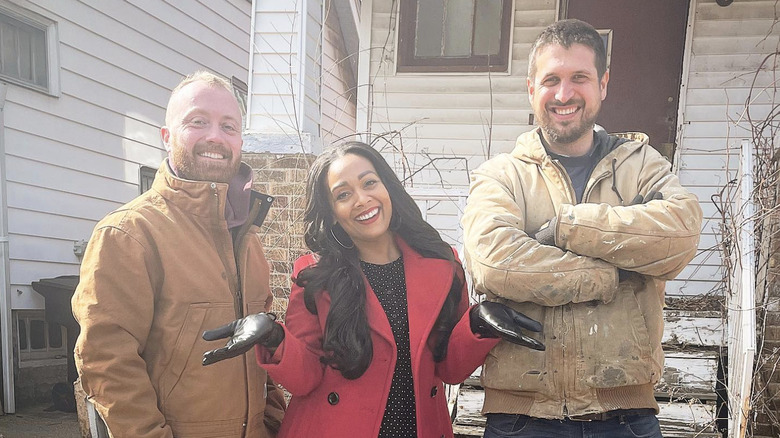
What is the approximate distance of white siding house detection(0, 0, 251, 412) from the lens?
18.8 feet

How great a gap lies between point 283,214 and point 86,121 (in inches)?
141

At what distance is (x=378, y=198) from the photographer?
2.09 meters

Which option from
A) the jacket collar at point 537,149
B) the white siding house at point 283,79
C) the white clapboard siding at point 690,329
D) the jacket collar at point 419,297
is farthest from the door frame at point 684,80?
the jacket collar at point 419,297

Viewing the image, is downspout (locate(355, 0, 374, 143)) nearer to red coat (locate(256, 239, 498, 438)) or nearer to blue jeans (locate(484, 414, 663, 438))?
red coat (locate(256, 239, 498, 438))

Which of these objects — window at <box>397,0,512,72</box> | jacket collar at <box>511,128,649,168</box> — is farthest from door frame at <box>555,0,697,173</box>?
jacket collar at <box>511,128,649,168</box>

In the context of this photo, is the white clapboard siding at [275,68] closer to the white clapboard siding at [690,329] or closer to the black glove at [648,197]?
the white clapboard siding at [690,329]

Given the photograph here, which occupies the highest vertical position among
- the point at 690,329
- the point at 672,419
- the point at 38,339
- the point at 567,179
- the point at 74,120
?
the point at 74,120

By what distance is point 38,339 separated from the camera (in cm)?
603

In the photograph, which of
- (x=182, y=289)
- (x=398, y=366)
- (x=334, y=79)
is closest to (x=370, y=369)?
(x=398, y=366)

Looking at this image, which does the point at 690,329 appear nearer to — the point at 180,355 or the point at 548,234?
the point at 548,234

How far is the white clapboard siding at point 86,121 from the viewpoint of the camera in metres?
5.82

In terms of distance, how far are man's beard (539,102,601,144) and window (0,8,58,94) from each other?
18.8ft

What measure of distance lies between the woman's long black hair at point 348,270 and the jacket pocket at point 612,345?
0.51 m

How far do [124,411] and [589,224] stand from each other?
1.48 metres
